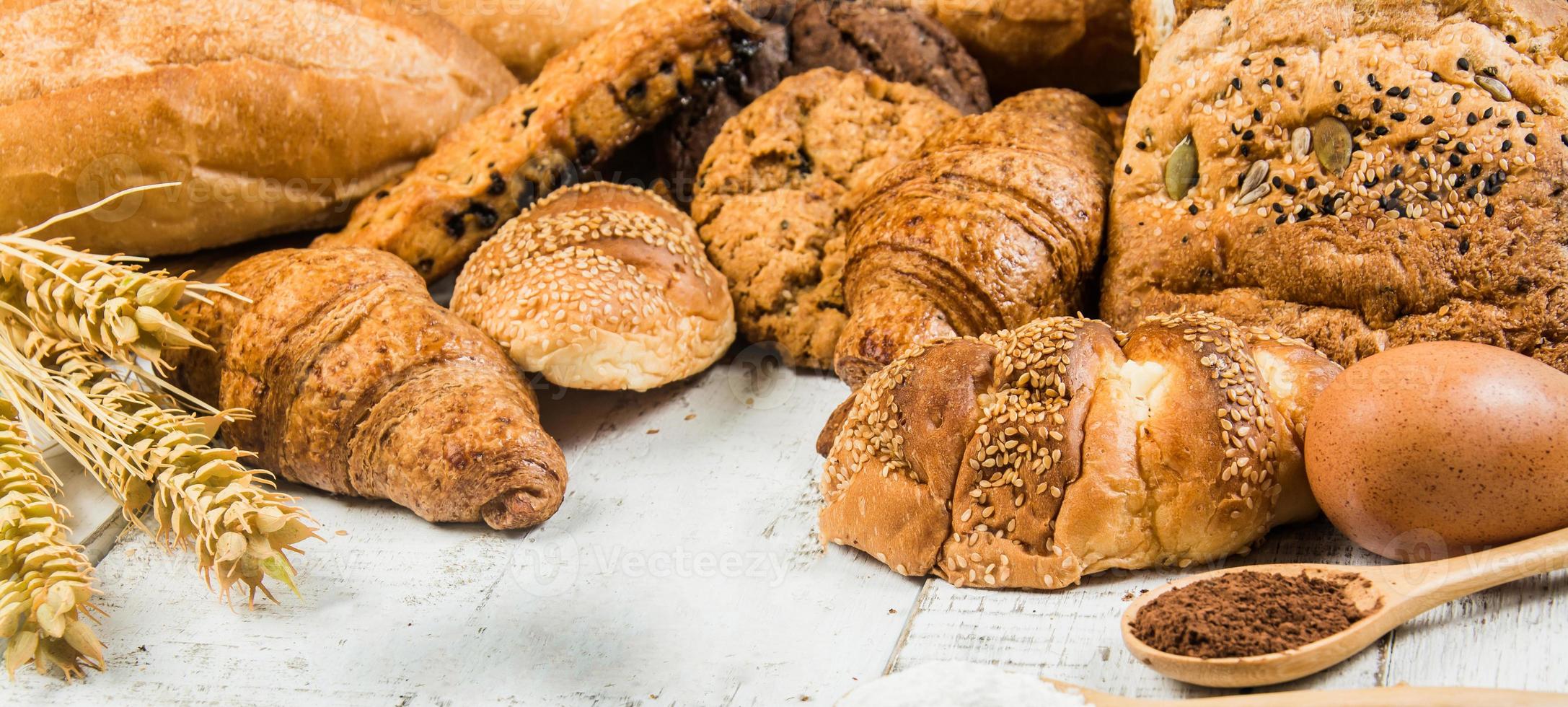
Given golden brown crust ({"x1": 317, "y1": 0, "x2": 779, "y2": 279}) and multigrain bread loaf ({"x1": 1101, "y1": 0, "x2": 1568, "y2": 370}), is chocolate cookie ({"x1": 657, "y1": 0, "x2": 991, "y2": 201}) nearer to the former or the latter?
golden brown crust ({"x1": 317, "y1": 0, "x2": 779, "y2": 279})

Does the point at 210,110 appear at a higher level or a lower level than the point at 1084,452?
higher

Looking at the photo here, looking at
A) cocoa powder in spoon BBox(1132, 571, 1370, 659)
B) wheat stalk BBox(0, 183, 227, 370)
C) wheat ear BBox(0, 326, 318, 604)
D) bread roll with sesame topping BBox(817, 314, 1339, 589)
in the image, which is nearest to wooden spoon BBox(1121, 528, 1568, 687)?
cocoa powder in spoon BBox(1132, 571, 1370, 659)

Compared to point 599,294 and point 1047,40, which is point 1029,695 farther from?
point 1047,40

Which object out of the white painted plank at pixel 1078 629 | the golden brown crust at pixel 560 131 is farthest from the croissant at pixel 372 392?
the white painted plank at pixel 1078 629

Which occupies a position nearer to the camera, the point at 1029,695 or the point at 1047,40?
the point at 1029,695

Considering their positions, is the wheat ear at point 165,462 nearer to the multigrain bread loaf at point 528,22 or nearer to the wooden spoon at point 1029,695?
the wooden spoon at point 1029,695

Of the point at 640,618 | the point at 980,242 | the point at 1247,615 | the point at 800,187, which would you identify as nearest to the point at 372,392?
the point at 640,618
